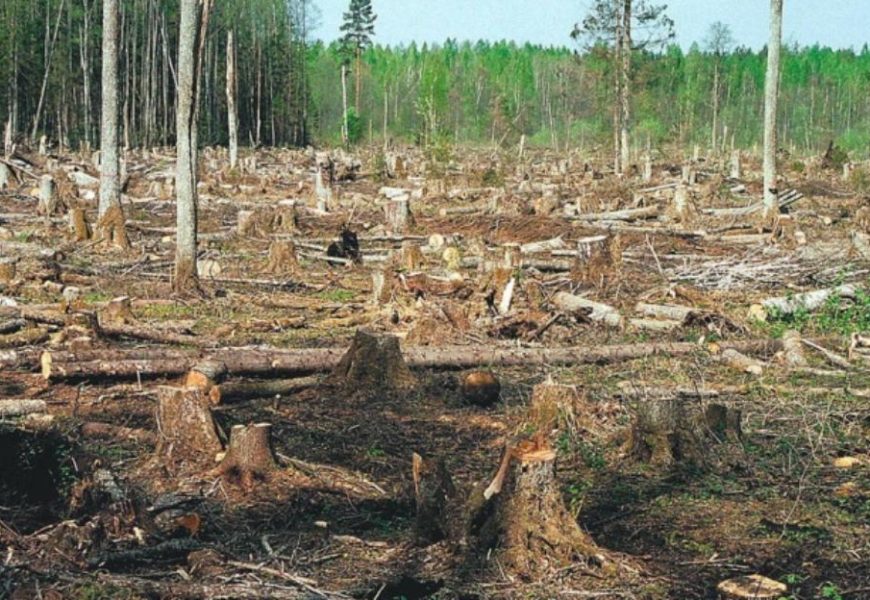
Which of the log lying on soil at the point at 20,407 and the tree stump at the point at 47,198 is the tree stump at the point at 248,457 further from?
the tree stump at the point at 47,198

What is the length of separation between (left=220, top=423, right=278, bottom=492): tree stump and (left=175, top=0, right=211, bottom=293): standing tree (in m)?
7.02

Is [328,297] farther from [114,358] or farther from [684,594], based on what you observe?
[684,594]

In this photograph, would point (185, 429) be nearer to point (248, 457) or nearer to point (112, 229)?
point (248, 457)

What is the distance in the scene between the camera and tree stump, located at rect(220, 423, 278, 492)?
5.91 m

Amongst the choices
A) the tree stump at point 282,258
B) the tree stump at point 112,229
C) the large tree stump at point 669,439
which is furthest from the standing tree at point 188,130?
the large tree stump at point 669,439

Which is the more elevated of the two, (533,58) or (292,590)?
(533,58)

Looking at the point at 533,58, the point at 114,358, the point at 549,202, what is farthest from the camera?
the point at 533,58

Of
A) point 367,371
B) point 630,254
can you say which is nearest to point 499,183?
point 630,254

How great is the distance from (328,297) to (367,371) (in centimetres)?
483

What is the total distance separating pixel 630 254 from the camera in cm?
1594

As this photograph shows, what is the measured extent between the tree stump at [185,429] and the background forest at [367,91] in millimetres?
22002

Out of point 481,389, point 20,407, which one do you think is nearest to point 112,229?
point 20,407

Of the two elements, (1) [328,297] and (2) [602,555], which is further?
(1) [328,297]

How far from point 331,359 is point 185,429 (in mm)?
2688
